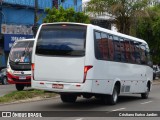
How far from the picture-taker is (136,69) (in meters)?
21.8

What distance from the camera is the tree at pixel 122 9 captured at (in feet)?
129

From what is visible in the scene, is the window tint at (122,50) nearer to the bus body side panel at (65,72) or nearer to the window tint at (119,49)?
the window tint at (119,49)

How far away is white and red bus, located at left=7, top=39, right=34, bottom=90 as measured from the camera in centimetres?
2608

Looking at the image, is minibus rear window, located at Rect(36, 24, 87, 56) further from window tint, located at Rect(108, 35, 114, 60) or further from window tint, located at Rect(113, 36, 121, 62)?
window tint, located at Rect(113, 36, 121, 62)

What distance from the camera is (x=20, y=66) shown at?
26297mm

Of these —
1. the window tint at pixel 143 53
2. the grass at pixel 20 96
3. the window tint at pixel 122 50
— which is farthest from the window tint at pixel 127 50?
the grass at pixel 20 96

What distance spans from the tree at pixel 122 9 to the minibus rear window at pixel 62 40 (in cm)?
2230

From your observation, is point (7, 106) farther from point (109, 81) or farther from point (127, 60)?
point (127, 60)

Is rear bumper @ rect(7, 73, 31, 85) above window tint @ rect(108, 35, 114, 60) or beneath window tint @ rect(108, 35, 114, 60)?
beneath

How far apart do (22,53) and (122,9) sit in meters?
14.7

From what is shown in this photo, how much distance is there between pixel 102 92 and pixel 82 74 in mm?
1524

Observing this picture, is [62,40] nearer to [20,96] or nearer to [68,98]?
[68,98]

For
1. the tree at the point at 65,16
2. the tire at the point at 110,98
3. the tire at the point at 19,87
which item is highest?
the tree at the point at 65,16

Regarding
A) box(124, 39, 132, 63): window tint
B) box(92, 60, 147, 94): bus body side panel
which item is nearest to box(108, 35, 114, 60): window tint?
box(92, 60, 147, 94): bus body side panel
